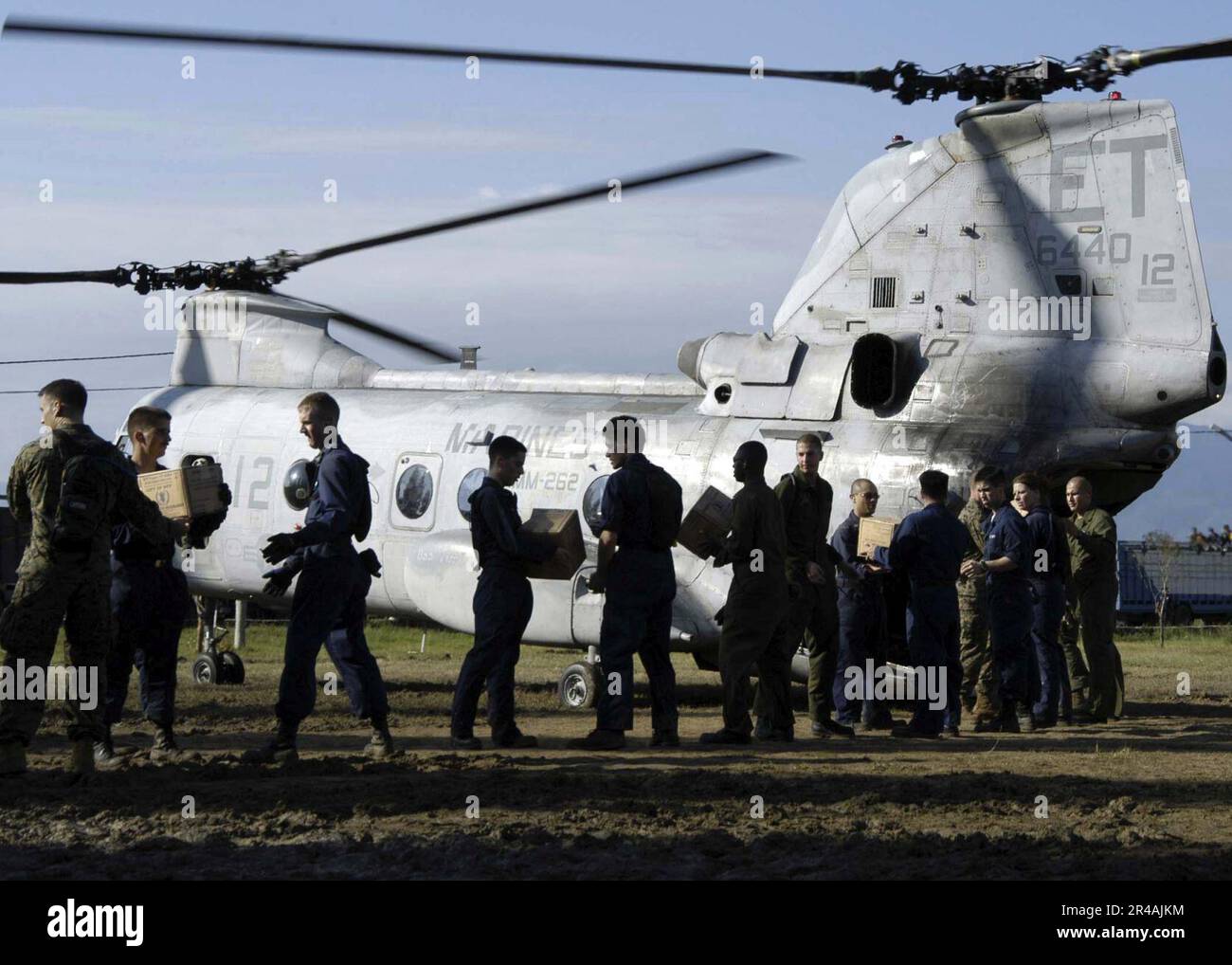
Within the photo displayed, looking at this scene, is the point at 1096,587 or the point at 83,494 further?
the point at 1096,587

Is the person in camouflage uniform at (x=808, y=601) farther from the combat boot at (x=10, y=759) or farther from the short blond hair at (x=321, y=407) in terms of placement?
the combat boot at (x=10, y=759)

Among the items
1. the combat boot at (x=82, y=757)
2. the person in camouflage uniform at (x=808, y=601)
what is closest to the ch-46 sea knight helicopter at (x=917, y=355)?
the person in camouflage uniform at (x=808, y=601)

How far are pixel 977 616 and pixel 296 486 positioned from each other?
7.50 m

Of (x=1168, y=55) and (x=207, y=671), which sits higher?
(x=1168, y=55)

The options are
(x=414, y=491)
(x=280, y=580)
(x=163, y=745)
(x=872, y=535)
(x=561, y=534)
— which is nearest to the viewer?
(x=280, y=580)

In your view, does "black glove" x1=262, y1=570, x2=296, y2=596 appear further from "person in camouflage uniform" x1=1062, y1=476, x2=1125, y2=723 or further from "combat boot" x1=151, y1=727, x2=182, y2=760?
"person in camouflage uniform" x1=1062, y1=476, x2=1125, y2=723

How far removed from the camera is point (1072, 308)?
564 inches

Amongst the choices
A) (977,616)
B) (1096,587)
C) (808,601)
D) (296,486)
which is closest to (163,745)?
(808,601)

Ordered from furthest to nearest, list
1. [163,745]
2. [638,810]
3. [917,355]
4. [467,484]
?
[467,484], [917,355], [163,745], [638,810]

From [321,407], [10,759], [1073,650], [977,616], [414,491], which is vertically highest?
[321,407]

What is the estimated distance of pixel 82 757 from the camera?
931cm

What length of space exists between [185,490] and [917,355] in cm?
679

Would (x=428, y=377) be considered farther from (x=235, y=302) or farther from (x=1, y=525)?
(x=1, y=525)

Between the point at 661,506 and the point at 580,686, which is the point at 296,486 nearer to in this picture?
the point at 580,686
